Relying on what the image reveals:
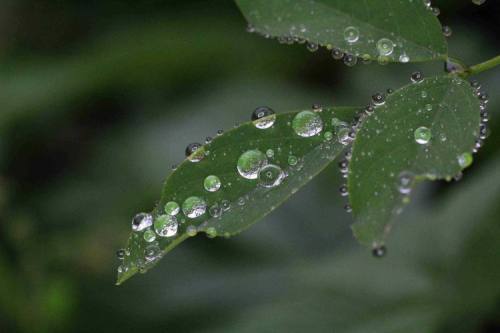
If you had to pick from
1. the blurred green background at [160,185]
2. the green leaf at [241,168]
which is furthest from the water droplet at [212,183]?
the blurred green background at [160,185]

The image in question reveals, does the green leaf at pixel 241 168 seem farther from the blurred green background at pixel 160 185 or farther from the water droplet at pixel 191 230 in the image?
the blurred green background at pixel 160 185

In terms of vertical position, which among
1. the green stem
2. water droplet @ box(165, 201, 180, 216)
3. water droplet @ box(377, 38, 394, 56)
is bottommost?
water droplet @ box(165, 201, 180, 216)

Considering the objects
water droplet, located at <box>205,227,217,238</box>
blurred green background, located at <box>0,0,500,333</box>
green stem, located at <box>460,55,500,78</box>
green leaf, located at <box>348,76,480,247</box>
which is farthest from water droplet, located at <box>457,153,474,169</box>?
blurred green background, located at <box>0,0,500,333</box>

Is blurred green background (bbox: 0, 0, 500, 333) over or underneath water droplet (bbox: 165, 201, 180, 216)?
underneath

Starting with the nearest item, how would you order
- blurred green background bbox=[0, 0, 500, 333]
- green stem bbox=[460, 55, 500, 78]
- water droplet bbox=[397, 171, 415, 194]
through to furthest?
water droplet bbox=[397, 171, 415, 194], green stem bbox=[460, 55, 500, 78], blurred green background bbox=[0, 0, 500, 333]

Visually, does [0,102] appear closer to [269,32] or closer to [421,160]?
[269,32]

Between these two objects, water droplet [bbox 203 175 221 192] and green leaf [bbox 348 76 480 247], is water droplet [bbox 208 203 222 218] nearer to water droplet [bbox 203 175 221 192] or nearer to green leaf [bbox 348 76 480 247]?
water droplet [bbox 203 175 221 192]

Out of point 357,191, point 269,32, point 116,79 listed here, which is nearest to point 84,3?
point 116,79
